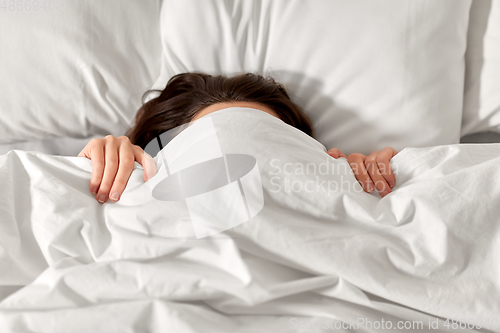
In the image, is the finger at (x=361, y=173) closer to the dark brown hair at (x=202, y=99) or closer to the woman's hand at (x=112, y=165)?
the dark brown hair at (x=202, y=99)

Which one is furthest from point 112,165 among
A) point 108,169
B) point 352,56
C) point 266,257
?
point 352,56

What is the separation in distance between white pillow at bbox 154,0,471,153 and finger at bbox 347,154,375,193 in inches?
4.7

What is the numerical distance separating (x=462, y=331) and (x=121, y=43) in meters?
0.90

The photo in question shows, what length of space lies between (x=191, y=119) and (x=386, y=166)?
40 cm

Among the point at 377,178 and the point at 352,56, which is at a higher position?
the point at 352,56

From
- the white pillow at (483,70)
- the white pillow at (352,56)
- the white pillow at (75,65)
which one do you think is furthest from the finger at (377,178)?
the white pillow at (75,65)

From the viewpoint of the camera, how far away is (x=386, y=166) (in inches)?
24.3

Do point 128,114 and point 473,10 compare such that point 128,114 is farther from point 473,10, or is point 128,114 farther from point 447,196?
point 473,10

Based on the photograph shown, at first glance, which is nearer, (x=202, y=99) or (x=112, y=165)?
(x=112, y=165)

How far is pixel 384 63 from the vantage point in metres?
0.77

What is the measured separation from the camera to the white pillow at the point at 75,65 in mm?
802

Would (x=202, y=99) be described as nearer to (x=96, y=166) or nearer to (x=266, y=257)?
(x=96, y=166)

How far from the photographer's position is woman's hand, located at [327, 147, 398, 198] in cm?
58

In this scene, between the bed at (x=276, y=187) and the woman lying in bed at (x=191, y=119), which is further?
the woman lying in bed at (x=191, y=119)
